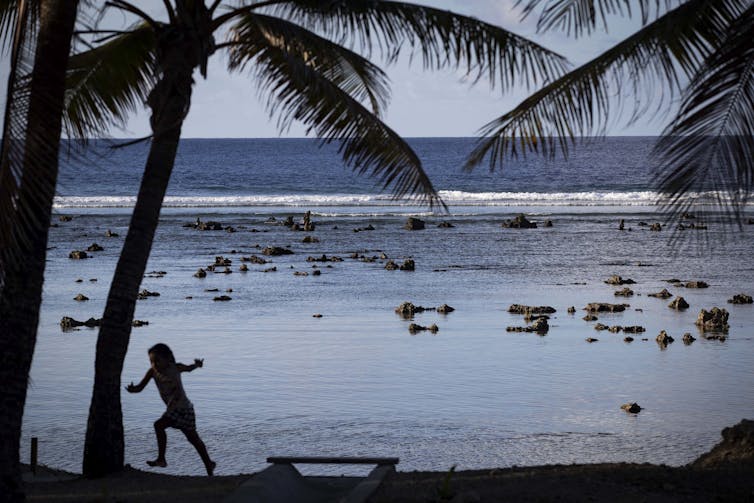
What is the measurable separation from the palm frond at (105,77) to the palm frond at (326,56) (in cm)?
133

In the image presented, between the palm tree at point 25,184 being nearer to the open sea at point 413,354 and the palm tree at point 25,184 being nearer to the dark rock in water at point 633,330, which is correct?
the open sea at point 413,354

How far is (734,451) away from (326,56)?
4404 millimetres

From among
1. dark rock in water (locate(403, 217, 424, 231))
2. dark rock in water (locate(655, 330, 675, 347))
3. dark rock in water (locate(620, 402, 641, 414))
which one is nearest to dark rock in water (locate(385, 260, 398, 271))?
dark rock in water (locate(655, 330, 675, 347))

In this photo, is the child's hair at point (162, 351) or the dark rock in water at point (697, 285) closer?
the child's hair at point (162, 351)

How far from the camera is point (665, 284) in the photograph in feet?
72.8

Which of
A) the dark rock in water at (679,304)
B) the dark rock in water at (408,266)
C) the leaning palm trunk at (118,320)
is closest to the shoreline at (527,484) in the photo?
the leaning palm trunk at (118,320)

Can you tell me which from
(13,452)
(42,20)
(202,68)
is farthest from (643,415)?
(42,20)

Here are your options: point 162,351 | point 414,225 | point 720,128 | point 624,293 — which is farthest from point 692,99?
point 414,225

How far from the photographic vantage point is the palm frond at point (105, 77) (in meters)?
9.51

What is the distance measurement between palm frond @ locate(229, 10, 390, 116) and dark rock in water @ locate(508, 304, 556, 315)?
32.1 feet

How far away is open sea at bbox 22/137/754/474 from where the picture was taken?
1036cm

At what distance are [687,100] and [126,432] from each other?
6.55 m

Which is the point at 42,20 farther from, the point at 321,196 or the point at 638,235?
the point at 321,196

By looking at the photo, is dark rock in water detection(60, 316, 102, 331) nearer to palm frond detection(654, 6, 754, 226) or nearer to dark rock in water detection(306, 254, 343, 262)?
dark rock in water detection(306, 254, 343, 262)
